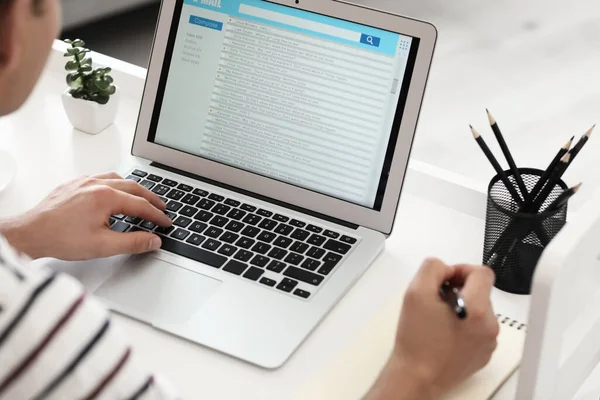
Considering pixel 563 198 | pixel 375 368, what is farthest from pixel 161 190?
pixel 563 198

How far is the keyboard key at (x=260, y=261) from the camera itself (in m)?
1.04

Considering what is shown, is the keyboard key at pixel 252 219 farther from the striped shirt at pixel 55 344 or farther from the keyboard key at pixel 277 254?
the striped shirt at pixel 55 344

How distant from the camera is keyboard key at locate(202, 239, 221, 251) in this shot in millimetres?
1063

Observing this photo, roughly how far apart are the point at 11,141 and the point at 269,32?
46cm

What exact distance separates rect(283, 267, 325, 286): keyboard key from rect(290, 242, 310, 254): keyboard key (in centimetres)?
3

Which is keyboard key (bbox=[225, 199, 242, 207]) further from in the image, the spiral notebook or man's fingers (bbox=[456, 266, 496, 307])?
man's fingers (bbox=[456, 266, 496, 307])

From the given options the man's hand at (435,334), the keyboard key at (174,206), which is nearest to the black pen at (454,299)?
the man's hand at (435,334)

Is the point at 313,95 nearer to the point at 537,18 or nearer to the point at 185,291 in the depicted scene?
the point at 185,291

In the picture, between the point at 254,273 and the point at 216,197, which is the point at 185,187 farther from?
the point at 254,273

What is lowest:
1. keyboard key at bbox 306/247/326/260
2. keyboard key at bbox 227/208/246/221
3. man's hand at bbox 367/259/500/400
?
keyboard key at bbox 227/208/246/221

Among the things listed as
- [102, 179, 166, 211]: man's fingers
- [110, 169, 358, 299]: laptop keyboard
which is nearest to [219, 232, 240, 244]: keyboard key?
[110, 169, 358, 299]: laptop keyboard

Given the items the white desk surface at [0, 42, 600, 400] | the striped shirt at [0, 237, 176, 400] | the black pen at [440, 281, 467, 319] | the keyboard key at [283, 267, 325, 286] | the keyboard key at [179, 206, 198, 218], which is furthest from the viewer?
the keyboard key at [179, 206, 198, 218]

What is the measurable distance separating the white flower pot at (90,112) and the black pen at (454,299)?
0.66m

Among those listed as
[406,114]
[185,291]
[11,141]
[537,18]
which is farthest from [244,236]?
[537,18]
